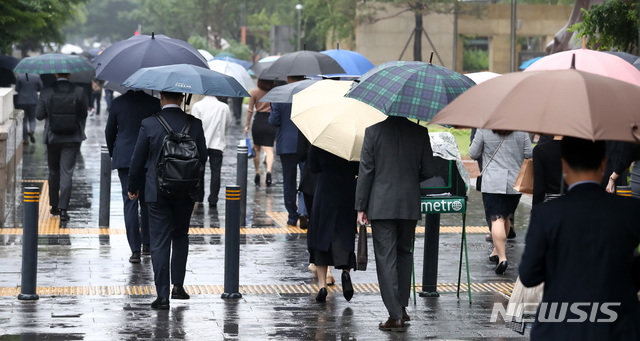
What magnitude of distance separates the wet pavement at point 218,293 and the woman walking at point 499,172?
464 millimetres

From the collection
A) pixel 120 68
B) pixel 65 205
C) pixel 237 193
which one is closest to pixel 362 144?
pixel 237 193

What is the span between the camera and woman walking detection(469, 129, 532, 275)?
1053 cm

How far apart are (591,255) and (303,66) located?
29.2 ft

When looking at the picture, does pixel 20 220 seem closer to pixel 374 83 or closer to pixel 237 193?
pixel 237 193

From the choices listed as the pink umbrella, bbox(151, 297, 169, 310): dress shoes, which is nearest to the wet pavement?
bbox(151, 297, 169, 310): dress shoes

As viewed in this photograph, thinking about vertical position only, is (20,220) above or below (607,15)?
below

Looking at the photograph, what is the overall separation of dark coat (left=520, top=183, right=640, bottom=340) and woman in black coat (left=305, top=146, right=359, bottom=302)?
Answer: 14.0ft

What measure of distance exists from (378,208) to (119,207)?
25.2 feet

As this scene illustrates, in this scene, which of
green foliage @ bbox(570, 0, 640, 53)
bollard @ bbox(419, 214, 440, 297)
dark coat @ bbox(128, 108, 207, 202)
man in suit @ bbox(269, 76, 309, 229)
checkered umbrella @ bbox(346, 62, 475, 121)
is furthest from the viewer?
green foliage @ bbox(570, 0, 640, 53)

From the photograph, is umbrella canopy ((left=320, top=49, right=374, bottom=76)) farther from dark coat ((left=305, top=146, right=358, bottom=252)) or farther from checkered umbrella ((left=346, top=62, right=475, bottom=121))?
checkered umbrella ((left=346, top=62, right=475, bottom=121))

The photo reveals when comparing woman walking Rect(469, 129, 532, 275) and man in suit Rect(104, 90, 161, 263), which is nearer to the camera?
man in suit Rect(104, 90, 161, 263)

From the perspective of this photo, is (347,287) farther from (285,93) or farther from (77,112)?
(77,112)

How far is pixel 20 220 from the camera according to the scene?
13.1 meters

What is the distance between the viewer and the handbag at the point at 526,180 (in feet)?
31.4
